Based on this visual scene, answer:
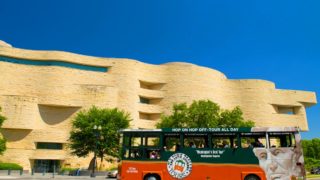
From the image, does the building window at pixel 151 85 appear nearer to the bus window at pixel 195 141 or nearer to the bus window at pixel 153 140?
the bus window at pixel 153 140

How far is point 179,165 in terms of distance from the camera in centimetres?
1770

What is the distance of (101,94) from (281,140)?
187ft

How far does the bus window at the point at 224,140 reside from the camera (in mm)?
17422

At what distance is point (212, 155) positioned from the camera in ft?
57.1

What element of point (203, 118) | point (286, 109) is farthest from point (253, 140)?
point (286, 109)

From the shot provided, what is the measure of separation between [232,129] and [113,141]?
3571 centimetres

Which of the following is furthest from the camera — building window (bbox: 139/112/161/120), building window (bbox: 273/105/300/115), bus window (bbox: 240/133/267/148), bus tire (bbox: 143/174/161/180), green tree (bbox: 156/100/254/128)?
building window (bbox: 273/105/300/115)

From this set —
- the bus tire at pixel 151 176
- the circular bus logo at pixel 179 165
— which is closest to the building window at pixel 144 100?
the bus tire at pixel 151 176

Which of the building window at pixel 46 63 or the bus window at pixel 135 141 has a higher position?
the building window at pixel 46 63

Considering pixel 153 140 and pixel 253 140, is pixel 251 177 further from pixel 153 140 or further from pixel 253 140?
pixel 153 140

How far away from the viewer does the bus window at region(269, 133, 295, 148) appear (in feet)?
55.7

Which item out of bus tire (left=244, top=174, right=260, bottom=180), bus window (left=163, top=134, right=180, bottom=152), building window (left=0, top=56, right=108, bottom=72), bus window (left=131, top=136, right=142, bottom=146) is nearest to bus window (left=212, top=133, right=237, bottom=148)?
bus tire (left=244, top=174, right=260, bottom=180)

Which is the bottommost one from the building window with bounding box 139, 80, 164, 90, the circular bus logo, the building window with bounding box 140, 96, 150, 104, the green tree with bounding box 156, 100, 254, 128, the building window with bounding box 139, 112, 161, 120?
the circular bus logo

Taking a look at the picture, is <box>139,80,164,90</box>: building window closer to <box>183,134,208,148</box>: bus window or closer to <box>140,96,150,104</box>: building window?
<box>140,96,150,104</box>: building window
